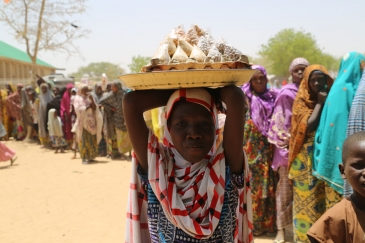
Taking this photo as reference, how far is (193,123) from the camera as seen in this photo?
1.97 metres

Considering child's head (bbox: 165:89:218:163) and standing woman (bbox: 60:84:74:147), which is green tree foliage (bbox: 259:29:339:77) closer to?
standing woman (bbox: 60:84:74:147)

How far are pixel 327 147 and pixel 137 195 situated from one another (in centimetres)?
227

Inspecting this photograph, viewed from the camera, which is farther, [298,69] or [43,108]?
[43,108]

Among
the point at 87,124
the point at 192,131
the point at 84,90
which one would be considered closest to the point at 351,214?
the point at 192,131

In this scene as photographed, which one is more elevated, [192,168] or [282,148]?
[192,168]

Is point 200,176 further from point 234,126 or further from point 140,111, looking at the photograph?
point 140,111

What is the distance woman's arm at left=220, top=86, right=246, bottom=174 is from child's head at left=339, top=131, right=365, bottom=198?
0.62 metres

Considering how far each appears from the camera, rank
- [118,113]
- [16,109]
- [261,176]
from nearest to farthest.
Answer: [261,176], [118,113], [16,109]

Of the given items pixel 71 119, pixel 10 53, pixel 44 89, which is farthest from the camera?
pixel 10 53

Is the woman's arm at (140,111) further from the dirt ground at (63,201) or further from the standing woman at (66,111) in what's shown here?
the standing woman at (66,111)

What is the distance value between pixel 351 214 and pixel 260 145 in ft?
9.52


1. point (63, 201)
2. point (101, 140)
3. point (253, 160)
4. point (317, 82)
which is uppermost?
point (317, 82)

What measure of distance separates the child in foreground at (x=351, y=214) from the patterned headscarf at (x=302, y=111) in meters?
2.07

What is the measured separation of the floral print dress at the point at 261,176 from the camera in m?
4.95
